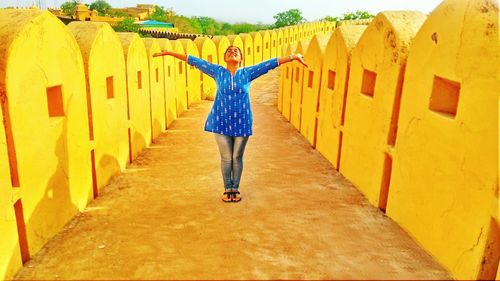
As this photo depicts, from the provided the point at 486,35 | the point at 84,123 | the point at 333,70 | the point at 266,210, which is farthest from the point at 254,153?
the point at 486,35

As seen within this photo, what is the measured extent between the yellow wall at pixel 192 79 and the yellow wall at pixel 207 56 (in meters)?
0.34

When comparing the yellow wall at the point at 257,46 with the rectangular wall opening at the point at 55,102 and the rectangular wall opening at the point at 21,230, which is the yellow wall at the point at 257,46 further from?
the rectangular wall opening at the point at 21,230

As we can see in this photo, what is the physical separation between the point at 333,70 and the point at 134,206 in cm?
418

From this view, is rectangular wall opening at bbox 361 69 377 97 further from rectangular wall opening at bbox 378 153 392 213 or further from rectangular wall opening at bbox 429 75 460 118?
rectangular wall opening at bbox 429 75 460 118

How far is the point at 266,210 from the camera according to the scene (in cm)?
505

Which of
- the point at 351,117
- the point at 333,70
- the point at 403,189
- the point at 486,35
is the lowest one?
the point at 403,189

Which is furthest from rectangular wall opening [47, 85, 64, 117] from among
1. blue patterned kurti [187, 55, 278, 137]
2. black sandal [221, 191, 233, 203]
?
black sandal [221, 191, 233, 203]

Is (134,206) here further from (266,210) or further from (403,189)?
(403,189)

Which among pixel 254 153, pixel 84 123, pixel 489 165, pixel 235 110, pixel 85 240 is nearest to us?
pixel 489 165

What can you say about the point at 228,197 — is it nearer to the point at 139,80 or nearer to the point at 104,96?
the point at 104,96

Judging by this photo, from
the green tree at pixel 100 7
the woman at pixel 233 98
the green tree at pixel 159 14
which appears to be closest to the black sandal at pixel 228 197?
the woman at pixel 233 98

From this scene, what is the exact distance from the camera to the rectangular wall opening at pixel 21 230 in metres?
3.70

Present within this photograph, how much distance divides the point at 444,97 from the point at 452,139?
0.58m

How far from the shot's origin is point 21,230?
3740 mm
